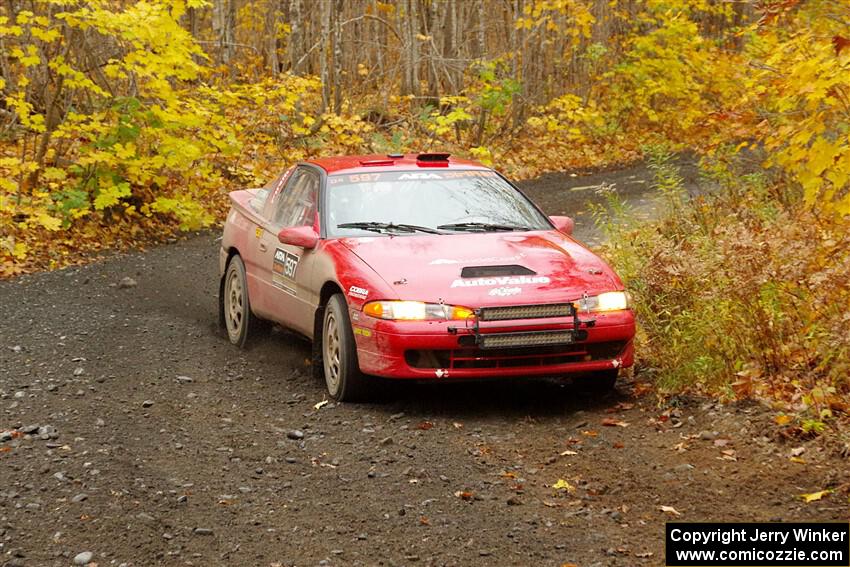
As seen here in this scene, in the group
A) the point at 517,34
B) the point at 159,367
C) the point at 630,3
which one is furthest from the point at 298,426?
the point at 630,3

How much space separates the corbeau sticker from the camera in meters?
8.71

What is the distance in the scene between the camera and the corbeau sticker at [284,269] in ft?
28.6

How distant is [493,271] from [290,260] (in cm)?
192

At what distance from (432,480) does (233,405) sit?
2.26 m

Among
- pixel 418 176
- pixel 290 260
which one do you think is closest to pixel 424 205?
pixel 418 176

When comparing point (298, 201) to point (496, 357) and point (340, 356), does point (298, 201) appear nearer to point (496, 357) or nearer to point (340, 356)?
point (340, 356)

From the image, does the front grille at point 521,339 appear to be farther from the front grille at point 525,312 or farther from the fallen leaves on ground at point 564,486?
the fallen leaves on ground at point 564,486

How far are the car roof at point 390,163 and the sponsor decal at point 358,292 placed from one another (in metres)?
1.66

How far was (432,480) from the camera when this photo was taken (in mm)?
6059

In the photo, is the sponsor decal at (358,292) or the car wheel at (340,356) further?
the car wheel at (340,356)

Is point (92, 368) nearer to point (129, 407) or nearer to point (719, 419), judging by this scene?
point (129, 407)

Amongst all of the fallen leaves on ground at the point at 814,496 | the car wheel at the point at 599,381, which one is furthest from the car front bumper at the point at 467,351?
the fallen leaves on ground at the point at 814,496

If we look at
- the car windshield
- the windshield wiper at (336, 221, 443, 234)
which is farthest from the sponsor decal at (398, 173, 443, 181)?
the windshield wiper at (336, 221, 443, 234)

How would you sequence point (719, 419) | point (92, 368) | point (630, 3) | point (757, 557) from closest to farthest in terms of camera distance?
point (757, 557) → point (719, 419) → point (92, 368) → point (630, 3)
